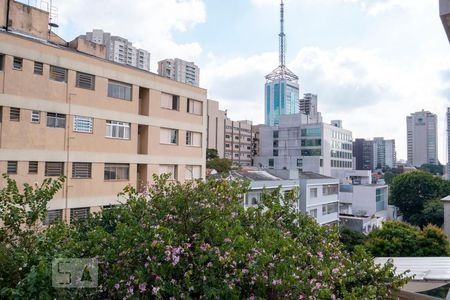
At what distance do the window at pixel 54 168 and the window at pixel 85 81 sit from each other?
3.62m

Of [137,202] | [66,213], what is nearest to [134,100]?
[66,213]

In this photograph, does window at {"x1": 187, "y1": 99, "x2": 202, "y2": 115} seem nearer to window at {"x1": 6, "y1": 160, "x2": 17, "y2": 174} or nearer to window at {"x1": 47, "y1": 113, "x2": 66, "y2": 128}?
window at {"x1": 47, "y1": 113, "x2": 66, "y2": 128}

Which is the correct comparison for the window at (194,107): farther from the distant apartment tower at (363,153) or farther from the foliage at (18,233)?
the distant apartment tower at (363,153)

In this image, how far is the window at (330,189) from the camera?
102 feet

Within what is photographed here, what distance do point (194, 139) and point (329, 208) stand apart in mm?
16794

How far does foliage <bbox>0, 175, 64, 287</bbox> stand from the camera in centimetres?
467

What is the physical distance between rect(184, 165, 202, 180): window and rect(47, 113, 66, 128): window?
7895mm

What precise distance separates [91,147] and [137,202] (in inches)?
421

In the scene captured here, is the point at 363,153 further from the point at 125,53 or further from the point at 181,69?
the point at 125,53

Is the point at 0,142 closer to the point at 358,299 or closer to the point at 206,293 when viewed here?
the point at 206,293

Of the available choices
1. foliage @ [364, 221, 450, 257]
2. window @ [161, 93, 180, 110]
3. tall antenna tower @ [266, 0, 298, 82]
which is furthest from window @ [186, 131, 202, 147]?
tall antenna tower @ [266, 0, 298, 82]

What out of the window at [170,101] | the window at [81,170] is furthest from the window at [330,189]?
the window at [81,170]

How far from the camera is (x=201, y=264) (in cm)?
416

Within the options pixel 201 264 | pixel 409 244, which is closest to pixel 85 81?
pixel 201 264
